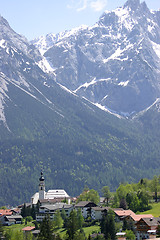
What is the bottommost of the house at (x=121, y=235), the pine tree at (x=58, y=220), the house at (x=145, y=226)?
the house at (x=121, y=235)

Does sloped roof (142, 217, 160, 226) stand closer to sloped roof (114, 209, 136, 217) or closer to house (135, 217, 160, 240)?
house (135, 217, 160, 240)

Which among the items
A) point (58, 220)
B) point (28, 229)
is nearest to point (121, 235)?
point (58, 220)

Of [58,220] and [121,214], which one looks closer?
[121,214]

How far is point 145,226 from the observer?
155m

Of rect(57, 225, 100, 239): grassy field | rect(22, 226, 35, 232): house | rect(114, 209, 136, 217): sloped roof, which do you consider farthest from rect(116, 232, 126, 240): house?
rect(22, 226, 35, 232): house

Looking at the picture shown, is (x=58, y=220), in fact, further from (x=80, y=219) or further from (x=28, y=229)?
(x=28, y=229)

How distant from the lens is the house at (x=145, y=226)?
502 feet

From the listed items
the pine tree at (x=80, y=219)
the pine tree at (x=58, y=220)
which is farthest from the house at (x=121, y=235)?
the pine tree at (x=58, y=220)

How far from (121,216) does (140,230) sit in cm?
2010

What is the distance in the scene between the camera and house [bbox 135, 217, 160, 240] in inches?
6024

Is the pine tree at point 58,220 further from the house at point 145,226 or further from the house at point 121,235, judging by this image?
the house at point 145,226

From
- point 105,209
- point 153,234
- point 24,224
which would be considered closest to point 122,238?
point 153,234

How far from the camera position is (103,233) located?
159625 millimetres

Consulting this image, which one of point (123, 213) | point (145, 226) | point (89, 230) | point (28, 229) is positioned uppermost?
point (123, 213)
